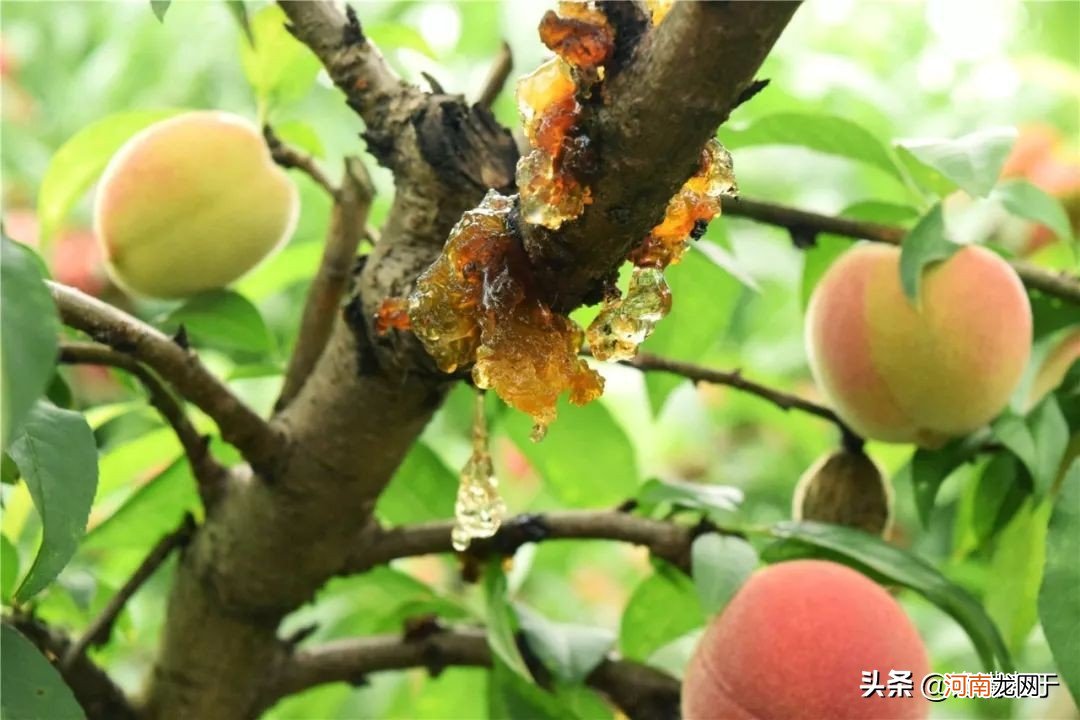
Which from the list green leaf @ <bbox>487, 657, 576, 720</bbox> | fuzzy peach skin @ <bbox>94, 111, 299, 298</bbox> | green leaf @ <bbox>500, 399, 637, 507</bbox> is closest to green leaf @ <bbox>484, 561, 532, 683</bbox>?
green leaf @ <bbox>487, 657, 576, 720</bbox>

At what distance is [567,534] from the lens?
0.58m

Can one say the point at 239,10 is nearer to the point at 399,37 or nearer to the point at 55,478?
the point at 399,37

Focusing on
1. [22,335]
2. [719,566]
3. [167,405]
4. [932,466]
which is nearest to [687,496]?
[719,566]

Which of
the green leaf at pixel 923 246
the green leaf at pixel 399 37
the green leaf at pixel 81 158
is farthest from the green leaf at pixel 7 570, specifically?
the green leaf at pixel 923 246

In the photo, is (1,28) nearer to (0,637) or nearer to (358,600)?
(358,600)

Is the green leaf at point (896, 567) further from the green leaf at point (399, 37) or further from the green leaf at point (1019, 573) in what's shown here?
the green leaf at point (399, 37)

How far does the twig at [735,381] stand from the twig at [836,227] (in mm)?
86

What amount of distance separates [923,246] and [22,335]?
0.45 metres

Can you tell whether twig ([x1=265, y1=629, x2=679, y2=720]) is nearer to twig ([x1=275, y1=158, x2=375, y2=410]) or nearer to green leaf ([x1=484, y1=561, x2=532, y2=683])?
green leaf ([x1=484, y1=561, x2=532, y2=683])

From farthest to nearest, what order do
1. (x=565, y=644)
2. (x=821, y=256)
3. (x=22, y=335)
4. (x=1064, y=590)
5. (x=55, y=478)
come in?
(x=821, y=256) < (x=565, y=644) < (x=1064, y=590) < (x=55, y=478) < (x=22, y=335)

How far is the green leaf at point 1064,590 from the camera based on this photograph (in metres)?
0.47

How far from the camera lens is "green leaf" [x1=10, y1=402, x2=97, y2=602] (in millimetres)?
380

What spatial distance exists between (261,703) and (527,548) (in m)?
0.29

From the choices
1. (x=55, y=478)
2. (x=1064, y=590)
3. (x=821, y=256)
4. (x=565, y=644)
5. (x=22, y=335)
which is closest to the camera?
(x=22, y=335)
